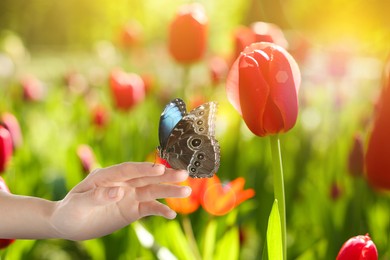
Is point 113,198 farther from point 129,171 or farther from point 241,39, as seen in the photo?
point 241,39

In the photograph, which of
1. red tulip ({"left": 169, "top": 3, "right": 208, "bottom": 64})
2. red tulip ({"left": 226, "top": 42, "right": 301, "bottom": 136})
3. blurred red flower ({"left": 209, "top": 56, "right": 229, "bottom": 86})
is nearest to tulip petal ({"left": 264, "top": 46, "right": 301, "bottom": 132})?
red tulip ({"left": 226, "top": 42, "right": 301, "bottom": 136})

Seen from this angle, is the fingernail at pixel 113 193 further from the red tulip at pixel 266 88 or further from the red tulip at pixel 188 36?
the red tulip at pixel 188 36

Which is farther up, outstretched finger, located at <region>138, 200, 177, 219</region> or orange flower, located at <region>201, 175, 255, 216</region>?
outstretched finger, located at <region>138, 200, 177, 219</region>

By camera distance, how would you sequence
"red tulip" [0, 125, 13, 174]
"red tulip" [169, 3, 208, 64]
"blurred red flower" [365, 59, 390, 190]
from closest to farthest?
"blurred red flower" [365, 59, 390, 190]
"red tulip" [0, 125, 13, 174]
"red tulip" [169, 3, 208, 64]

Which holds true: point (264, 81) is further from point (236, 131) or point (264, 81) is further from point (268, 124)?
point (236, 131)

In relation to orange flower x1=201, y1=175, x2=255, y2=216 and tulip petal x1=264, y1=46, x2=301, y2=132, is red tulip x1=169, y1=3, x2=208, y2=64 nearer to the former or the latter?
orange flower x1=201, y1=175, x2=255, y2=216

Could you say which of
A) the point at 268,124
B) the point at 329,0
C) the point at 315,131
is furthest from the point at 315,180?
the point at 329,0

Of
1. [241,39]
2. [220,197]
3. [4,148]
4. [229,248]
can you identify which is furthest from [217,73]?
[229,248]

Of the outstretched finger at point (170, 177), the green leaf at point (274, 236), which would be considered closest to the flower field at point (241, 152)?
→ the green leaf at point (274, 236)
